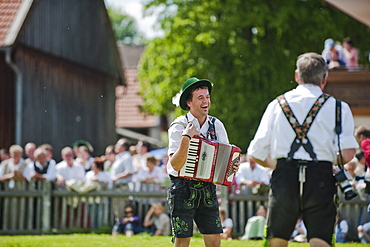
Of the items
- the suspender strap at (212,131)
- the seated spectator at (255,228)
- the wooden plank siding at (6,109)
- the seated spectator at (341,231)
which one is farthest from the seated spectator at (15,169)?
the suspender strap at (212,131)

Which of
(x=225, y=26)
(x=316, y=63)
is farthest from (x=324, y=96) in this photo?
(x=225, y=26)

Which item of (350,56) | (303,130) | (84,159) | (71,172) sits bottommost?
(71,172)

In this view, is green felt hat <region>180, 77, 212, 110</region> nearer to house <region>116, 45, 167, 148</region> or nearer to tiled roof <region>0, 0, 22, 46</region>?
tiled roof <region>0, 0, 22, 46</region>

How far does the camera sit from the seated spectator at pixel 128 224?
13.1m

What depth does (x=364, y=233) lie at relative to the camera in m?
11.6

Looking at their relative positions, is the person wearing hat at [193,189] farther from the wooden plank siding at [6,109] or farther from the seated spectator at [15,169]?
the wooden plank siding at [6,109]

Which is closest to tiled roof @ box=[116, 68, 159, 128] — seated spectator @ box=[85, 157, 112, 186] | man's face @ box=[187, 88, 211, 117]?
seated spectator @ box=[85, 157, 112, 186]

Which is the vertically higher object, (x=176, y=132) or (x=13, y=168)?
(x=176, y=132)

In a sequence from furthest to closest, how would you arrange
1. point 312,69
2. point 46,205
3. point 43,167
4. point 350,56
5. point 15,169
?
point 350,56, point 15,169, point 43,167, point 46,205, point 312,69

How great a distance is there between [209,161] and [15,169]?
8.78 m

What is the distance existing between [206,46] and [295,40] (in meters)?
3.51

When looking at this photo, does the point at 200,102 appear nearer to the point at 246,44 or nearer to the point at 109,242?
the point at 109,242

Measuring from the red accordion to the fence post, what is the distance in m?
7.88

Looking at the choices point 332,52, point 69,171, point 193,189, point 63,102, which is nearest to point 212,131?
point 193,189
